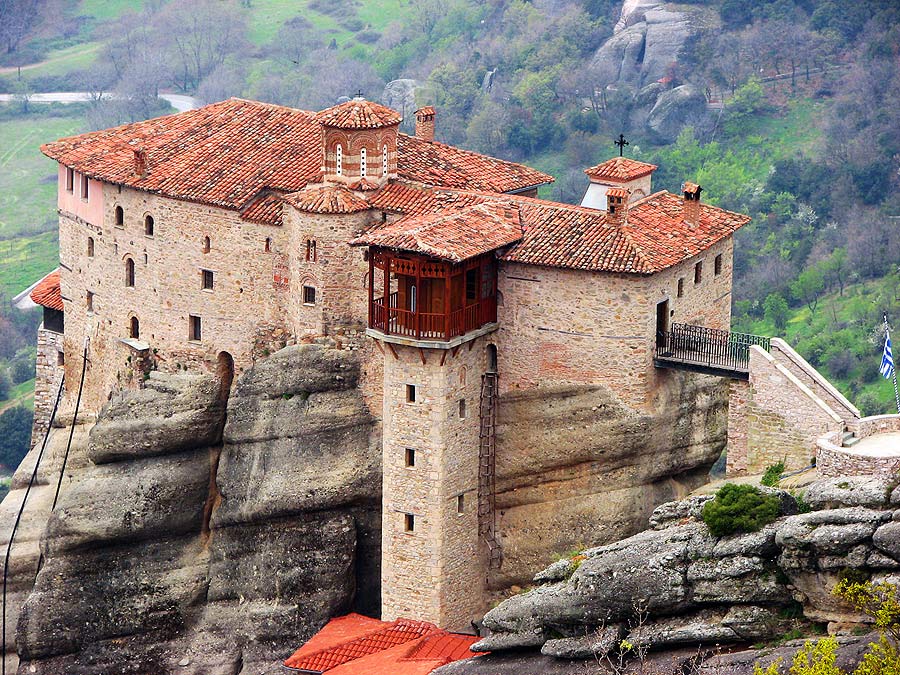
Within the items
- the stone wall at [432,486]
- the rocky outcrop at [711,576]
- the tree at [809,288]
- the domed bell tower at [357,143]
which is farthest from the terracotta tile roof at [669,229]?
the tree at [809,288]

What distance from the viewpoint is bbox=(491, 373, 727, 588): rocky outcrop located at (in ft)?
184

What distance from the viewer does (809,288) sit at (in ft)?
344

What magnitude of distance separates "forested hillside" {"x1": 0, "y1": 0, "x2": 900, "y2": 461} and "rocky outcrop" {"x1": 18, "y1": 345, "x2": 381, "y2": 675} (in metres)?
33.8

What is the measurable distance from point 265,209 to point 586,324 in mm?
10301

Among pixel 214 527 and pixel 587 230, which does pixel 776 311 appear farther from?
pixel 587 230

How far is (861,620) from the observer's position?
4538cm

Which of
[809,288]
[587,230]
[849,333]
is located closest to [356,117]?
[587,230]

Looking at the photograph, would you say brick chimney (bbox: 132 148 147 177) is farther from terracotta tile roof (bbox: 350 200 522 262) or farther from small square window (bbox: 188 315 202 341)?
terracotta tile roof (bbox: 350 200 522 262)

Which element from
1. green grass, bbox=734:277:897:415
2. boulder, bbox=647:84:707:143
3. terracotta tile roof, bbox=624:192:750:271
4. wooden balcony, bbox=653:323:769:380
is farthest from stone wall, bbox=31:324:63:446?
boulder, bbox=647:84:707:143

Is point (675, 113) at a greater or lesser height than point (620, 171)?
lesser

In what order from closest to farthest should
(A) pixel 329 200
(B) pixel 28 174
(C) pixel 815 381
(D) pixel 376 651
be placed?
1. (C) pixel 815 381
2. (D) pixel 376 651
3. (A) pixel 329 200
4. (B) pixel 28 174

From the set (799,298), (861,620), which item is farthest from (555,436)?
(799,298)

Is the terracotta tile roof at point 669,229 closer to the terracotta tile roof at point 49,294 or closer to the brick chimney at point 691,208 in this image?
the brick chimney at point 691,208

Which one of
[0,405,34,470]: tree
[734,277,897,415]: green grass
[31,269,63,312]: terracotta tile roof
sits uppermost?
[31,269,63,312]: terracotta tile roof
